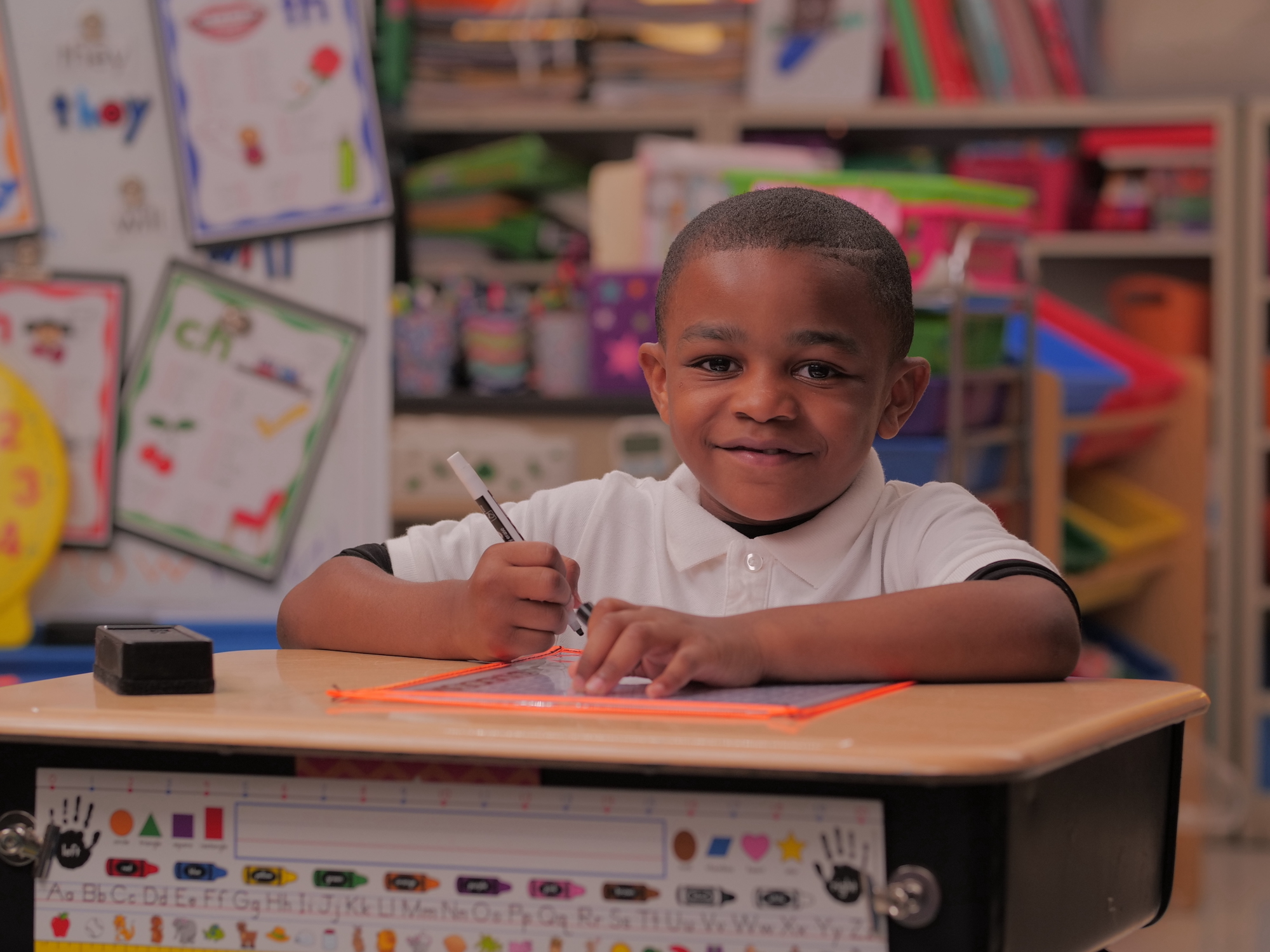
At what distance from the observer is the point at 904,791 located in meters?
0.66

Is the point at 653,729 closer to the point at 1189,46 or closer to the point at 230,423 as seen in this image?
the point at 230,423

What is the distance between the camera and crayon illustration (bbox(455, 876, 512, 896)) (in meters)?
0.69

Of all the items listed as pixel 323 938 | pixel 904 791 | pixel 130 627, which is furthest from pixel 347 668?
pixel 904 791

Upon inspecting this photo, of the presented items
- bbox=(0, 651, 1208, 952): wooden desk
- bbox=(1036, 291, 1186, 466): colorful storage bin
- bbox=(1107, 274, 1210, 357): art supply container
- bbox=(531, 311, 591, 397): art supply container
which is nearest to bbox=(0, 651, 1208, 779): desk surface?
bbox=(0, 651, 1208, 952): wooden desk

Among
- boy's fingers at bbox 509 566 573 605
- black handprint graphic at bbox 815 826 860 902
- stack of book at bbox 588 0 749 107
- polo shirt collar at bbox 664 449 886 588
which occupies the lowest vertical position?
black handprint graphic at bbox 815 826 860 902

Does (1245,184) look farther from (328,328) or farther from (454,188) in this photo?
(328,328)

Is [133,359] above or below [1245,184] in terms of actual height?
below

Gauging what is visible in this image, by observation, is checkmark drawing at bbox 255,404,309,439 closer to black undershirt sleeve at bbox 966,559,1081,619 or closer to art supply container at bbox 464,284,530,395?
Answer: art supply container at bbox 464,284,530,395

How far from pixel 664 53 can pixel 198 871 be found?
2.94 metres

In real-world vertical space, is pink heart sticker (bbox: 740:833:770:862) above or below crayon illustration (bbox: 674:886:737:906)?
above

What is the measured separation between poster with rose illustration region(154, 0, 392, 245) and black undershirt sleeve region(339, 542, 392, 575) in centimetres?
89

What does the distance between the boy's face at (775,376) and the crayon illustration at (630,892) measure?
382 mm

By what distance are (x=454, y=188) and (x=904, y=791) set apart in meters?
2.85

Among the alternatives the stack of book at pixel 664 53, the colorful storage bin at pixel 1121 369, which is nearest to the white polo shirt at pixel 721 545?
the colorful storage bin at pixel 1121 369
